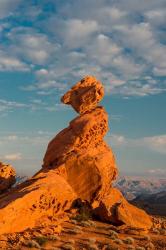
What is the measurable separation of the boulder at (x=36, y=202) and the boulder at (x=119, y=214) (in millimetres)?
2756

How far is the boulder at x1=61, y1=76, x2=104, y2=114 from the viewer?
40688 millimetres

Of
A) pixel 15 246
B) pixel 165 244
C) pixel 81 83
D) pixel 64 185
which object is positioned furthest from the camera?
pixel 81 83

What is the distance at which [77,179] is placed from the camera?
36125 millimetres

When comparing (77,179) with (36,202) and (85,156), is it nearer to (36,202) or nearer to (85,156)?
(85,156)

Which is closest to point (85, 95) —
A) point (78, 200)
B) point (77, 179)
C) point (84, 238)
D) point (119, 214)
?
point (77, 179)

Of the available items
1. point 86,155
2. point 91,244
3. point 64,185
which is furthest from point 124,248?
point 86,155

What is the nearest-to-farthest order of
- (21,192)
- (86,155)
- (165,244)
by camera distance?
(165,244)
(21,192)
(86,155)

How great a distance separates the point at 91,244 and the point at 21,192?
7.84 m

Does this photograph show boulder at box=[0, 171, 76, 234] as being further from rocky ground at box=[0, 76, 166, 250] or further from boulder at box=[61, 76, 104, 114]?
boulder at box=[61, 76, 104, 114]

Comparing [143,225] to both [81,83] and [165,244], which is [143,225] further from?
[81,83]

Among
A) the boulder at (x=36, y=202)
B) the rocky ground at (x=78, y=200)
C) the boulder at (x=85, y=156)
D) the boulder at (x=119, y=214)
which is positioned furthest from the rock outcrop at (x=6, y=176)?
the boulder at (x=119, y=214)

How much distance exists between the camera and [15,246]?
25406 millimetres

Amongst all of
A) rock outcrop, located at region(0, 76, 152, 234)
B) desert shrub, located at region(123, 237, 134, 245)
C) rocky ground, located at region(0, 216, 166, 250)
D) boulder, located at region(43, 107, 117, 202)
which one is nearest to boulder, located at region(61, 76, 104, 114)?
rock outcrop, located at region(0, 76, 152, 234)

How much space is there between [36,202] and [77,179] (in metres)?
6.17
